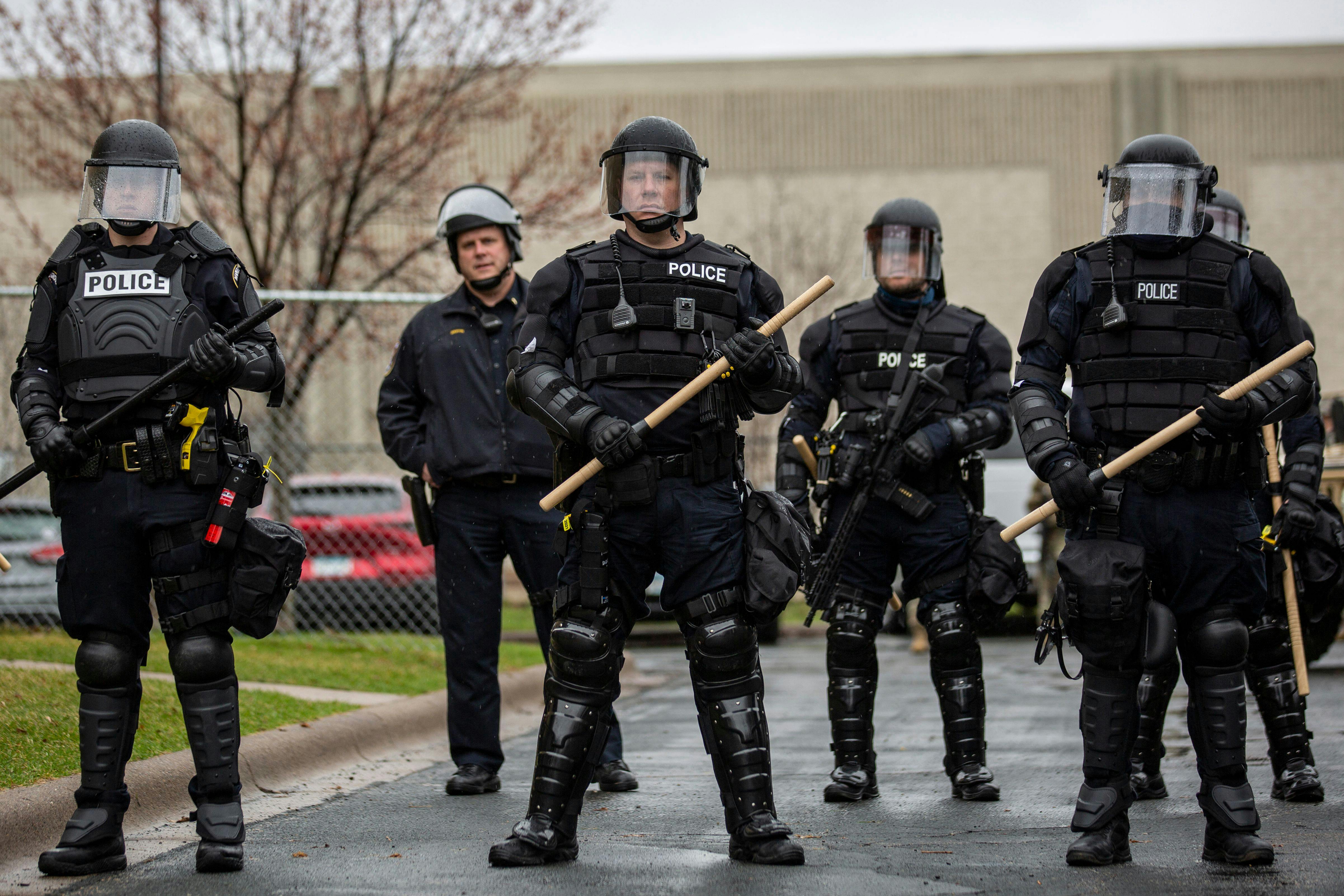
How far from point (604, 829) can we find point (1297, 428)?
282 centimetres

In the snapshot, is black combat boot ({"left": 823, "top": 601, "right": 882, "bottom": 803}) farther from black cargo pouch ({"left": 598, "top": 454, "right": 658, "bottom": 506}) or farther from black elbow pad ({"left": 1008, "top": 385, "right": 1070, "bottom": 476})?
black cargo pouch ({"left": 598, "top": 454, "right": 658, "bottom": 506})

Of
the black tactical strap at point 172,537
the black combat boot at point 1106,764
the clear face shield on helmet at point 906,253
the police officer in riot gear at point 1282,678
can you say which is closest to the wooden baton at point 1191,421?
the black combat boot at point 1106,764

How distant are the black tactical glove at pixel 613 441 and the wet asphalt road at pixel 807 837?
117 centimetres

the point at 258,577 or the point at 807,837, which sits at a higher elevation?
the point at 258,577

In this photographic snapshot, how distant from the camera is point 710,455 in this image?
4.69m

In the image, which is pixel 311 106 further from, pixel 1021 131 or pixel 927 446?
pixel 1021 131

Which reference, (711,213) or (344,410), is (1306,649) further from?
(711,213)

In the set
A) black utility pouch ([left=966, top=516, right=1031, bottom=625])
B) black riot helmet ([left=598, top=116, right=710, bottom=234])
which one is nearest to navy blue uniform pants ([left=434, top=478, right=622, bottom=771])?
black utility pouch ([left=966, top=516, right=1031, bottom=625])

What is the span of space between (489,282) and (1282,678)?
11.5 ft

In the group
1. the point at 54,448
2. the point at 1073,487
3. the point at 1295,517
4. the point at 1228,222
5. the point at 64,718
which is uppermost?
the point at 1228,222

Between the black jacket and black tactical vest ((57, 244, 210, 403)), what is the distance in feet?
5.48

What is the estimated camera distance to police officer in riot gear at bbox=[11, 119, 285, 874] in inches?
178

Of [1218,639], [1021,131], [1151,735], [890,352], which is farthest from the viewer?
[1021,131]

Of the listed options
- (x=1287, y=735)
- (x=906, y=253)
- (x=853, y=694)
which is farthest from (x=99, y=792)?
(x=1287, y=735)
